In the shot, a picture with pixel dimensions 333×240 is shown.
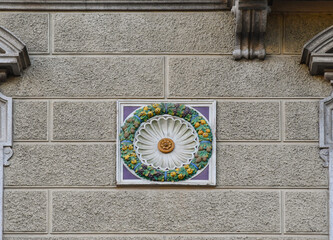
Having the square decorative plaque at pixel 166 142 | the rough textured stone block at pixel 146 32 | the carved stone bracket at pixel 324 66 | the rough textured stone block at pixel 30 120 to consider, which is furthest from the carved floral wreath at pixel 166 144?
the carved stone bracket at pixel 324 66

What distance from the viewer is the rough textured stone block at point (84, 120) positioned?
5246 millimetres

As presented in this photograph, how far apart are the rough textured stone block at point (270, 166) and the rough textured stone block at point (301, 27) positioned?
96cm

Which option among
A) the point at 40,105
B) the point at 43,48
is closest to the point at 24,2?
the point at 43,48

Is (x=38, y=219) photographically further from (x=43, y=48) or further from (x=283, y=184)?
(x=283, y=184)

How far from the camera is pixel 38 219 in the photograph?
203 inches

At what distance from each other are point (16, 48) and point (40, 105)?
568mm

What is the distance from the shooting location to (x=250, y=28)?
17.1ft

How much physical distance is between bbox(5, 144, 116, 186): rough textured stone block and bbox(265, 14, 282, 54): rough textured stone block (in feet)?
5.85

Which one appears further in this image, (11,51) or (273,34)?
(273,34)

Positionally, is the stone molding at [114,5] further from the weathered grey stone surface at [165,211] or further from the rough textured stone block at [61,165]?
the weathered grey stone surface at [165,211]

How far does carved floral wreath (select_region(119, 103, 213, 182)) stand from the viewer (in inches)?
204

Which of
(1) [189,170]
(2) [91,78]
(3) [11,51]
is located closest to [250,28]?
(1) [189,170]

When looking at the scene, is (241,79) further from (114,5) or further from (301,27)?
(114,5)

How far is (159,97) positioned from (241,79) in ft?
2.59
